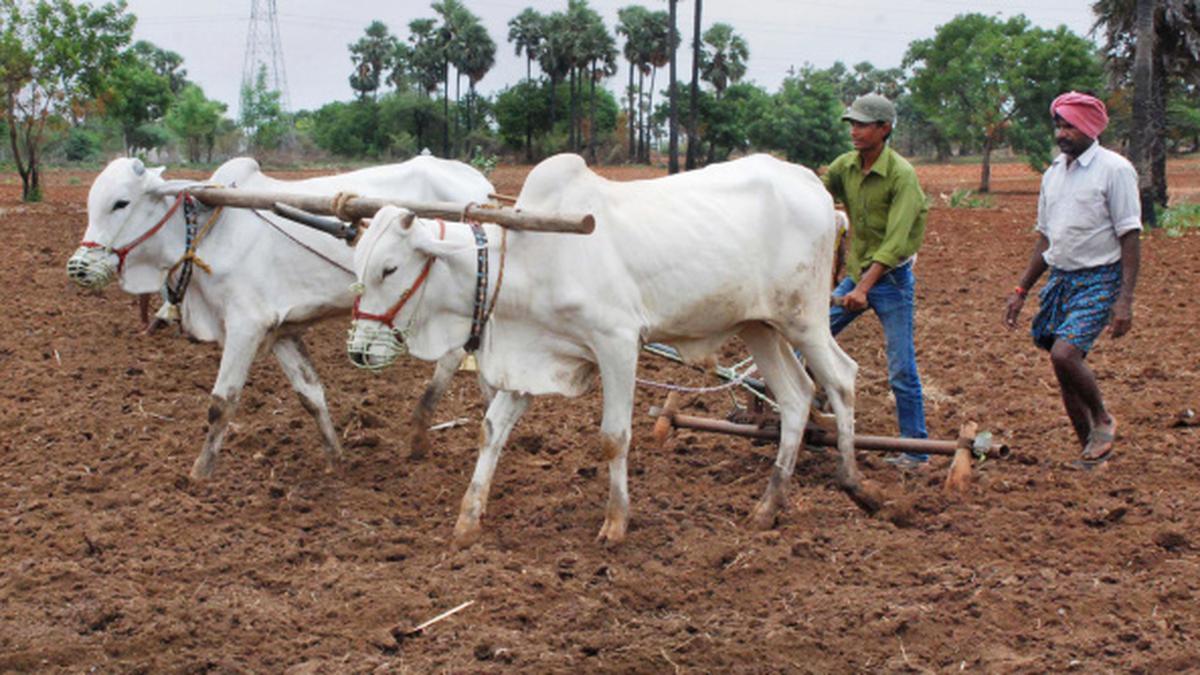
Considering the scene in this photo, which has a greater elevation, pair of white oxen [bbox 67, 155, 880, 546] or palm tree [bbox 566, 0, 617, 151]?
palm tree [bbox 566, 0, 617, 151]

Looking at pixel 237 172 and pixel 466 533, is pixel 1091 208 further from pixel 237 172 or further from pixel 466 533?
pixel 237 172

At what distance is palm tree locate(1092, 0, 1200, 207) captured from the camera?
26328 mm

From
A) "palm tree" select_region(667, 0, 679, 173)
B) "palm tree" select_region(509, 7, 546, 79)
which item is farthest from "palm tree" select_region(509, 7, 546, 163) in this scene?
"palm tree" select_region(667, 0, 679, 173)

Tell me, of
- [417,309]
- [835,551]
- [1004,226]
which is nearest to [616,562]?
[835,551]

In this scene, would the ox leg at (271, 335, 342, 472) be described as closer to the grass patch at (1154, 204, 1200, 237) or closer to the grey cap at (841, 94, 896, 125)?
the grey cap at (841, 94, 896, 125)

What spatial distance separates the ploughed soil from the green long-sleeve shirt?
1138mm

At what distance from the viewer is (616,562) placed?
17.6ft

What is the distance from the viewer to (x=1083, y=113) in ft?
19.8

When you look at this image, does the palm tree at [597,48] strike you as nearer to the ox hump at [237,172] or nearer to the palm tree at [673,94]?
the palm tree at [673,94]

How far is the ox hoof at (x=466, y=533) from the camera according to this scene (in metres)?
5.55

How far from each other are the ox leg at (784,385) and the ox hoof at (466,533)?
1.32 m

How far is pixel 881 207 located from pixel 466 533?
8.66 feet

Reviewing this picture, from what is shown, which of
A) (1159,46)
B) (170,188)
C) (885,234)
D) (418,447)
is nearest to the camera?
(885,234)

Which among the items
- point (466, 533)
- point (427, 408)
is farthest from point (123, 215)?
point (466, 533)
